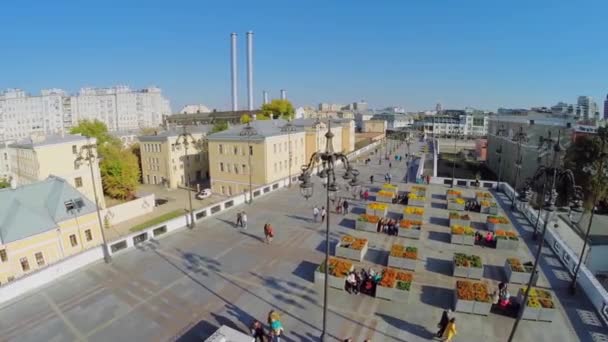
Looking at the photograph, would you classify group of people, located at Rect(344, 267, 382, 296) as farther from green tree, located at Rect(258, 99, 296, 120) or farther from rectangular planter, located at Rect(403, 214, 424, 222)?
green tree, located at Rect(258, 99, 296, 120)

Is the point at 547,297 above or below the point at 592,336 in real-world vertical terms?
above

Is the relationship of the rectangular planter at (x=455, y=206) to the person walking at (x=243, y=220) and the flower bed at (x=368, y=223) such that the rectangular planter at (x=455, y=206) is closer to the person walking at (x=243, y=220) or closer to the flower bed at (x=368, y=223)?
the flower bed at (x=368, y=223)

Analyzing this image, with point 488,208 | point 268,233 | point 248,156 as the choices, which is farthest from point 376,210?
point 248,156

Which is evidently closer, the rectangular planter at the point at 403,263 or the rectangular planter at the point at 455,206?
the rectangular planter at the point at 403,263

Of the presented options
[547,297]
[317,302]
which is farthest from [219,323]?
[547,297]

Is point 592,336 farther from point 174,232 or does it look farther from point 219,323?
point 174,232

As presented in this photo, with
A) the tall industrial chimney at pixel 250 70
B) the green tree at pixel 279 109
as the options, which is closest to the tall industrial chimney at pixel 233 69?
the tall industrial chimney at pixel 250 70
